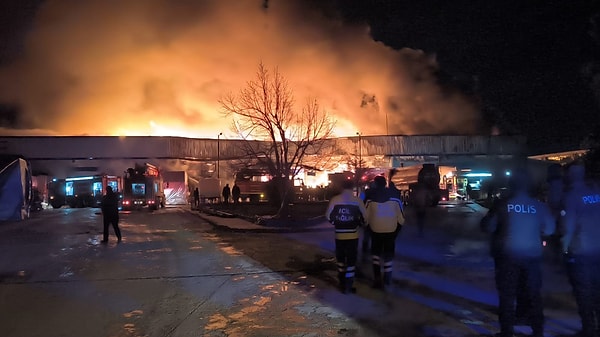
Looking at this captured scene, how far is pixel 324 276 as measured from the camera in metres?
9.27

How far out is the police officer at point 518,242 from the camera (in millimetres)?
5145

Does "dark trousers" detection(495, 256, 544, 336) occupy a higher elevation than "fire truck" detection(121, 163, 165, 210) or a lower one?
lower

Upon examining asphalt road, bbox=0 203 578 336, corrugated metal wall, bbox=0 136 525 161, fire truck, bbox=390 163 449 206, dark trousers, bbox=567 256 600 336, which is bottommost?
asphalt road, bbox=0 203 578 336

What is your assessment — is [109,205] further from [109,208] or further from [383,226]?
[383,226]

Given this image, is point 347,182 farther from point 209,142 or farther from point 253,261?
point 209,142

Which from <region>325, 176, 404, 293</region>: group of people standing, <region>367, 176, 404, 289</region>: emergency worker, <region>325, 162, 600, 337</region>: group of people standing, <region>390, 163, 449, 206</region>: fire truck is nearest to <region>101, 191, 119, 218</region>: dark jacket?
<region>325, 176, 404, 293</region>: group of people standing

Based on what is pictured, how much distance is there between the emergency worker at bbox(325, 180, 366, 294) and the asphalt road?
0.34m

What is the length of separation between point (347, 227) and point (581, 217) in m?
3.25

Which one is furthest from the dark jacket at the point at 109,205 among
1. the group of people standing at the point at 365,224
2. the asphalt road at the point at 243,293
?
the group of people standing at the point at 365,224

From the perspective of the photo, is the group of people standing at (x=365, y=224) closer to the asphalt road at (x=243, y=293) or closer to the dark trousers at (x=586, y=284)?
the asphalt road at (x=243, y=293)

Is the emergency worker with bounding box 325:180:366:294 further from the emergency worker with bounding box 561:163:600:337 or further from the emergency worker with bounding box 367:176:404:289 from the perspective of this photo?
the emergency worker with bounding box 561:163:600:337

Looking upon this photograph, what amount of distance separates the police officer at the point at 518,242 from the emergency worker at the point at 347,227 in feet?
8.90

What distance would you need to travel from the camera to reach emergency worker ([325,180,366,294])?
7.75m

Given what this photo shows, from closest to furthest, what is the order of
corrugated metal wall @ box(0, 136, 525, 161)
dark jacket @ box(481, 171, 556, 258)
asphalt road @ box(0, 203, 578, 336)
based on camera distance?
dark jacket @ box(481, 171, 556, 258)
asphalt road @ box(0, 203, 578, 336)
corrugated metal wall @ box(0, 136, 525, 161)
